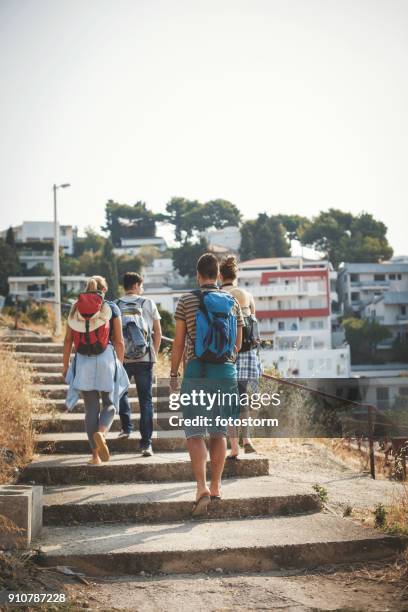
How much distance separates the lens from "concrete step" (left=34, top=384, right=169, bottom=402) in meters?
9.24

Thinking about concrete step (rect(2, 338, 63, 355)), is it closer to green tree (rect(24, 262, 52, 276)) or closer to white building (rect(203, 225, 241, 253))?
green tree (rect(24, 262, 52, 276))

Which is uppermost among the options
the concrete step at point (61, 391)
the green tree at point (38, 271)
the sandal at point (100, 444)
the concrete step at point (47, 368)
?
the green tree at point (38, 271)

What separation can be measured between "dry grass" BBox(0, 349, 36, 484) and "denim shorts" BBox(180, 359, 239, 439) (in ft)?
6.35

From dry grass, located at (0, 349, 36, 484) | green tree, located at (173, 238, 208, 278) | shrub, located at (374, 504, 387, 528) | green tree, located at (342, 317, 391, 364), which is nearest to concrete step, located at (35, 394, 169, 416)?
dry grass, located at (0, 349, 36, 484)

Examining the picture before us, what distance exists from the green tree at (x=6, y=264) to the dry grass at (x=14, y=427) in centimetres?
6635

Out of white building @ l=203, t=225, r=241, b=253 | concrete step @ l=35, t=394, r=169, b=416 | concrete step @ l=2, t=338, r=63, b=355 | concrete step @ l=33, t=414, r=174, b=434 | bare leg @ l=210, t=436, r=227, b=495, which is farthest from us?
white building @ l=203, t=225, r=241, b=253

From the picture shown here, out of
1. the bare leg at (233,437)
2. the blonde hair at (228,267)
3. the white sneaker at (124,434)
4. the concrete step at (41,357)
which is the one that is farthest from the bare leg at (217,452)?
the concrete step at (41,357)

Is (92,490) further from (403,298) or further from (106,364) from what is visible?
(403,298)

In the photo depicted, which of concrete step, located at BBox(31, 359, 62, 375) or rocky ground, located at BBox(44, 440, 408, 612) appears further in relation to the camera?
concrete step, located at BBox(31, 359, 62, 375)

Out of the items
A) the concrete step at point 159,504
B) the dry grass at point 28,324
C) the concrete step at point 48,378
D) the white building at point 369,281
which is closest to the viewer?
the concrete step at point 159,504

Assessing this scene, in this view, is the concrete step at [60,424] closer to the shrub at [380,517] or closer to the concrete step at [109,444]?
the concrete step at [109,444]

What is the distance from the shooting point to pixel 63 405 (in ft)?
29.0

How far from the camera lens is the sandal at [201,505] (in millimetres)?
5121

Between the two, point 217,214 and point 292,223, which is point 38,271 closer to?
point 217,214
